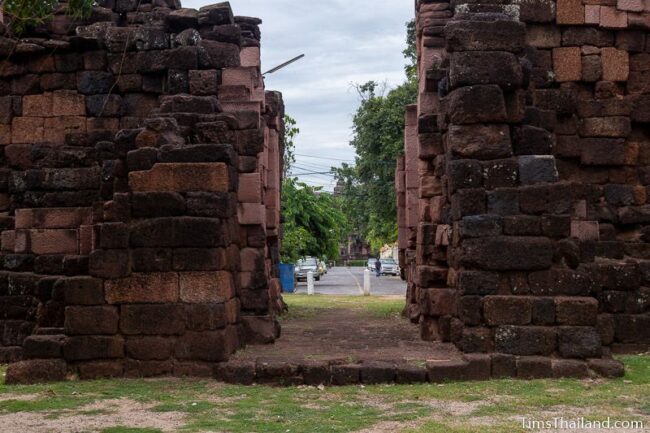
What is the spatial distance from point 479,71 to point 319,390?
16.1 ft

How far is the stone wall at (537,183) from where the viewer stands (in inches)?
414

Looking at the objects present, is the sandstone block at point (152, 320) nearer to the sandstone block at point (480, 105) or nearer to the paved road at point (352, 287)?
the sandstone block at point (480, 105)

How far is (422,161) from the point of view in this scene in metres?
14.1

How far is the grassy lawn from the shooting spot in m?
7.71

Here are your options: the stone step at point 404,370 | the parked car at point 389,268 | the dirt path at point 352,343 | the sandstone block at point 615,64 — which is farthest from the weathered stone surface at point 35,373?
the parked car at point 389,268

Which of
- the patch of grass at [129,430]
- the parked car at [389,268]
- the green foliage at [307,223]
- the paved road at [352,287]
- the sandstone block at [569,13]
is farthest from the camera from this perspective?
the parked car at [389,268]

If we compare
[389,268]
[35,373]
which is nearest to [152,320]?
[35,373]

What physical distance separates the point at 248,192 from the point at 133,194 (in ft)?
8.65

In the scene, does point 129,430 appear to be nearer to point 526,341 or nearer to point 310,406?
point 310,406

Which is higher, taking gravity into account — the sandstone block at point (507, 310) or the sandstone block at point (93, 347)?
the sandstone block at point (507, 310)

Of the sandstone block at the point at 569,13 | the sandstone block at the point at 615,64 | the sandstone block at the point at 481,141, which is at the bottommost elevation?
the sandstone block at the point at 481,141

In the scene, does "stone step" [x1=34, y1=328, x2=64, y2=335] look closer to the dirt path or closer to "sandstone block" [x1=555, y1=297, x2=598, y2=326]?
the dirt path

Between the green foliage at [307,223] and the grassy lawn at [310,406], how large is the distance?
27.5 m

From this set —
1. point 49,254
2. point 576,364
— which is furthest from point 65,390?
point 576,364
